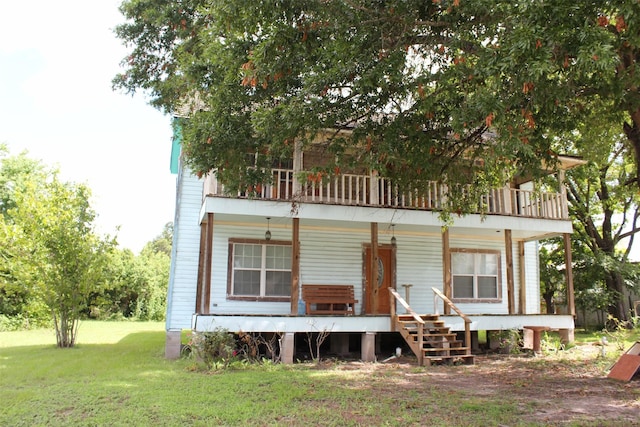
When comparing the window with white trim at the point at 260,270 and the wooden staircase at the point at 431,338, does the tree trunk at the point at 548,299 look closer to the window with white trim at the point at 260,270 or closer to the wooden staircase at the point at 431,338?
the wooden staircase at the point at 431,338

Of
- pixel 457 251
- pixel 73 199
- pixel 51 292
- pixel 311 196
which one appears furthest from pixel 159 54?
pixel 457 251

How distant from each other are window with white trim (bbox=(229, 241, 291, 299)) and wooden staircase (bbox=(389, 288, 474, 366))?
A: 386cm

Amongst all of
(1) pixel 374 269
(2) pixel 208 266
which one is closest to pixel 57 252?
(2) pixel 208 266

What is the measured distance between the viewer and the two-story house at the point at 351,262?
13.0 meters

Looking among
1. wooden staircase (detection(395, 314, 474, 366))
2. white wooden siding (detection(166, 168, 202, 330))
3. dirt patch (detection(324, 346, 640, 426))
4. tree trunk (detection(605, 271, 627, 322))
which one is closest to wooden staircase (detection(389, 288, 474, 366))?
wooden staircase (detection(395, 314, 474, 366))

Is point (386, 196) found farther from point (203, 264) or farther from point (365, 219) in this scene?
point (203, 264)

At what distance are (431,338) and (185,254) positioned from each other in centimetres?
728

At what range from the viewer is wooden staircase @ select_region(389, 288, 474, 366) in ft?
40.3

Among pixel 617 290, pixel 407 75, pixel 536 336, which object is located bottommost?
pixel 536 336

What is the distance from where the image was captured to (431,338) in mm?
12945

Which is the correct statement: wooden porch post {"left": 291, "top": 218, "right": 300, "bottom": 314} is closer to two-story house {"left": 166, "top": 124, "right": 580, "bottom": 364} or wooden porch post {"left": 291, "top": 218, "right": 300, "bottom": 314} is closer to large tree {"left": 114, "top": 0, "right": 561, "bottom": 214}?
two-story house {"left": 166, "top": 124, "right": 580, "bottom": 364}

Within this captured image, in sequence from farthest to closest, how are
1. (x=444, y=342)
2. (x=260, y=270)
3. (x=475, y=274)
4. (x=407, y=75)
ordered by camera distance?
(x=475, y=274) < (x=260, y=270) < (x=444, y=342) < (x=407, y=75)

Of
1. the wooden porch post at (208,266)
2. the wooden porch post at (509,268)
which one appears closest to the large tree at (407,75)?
the wooden porch post at (208,266)

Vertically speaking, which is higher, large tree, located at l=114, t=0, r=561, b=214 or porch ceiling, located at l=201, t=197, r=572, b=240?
large tree, located at l=114, t=0, r=561, b=214
